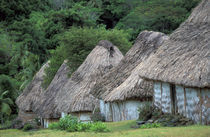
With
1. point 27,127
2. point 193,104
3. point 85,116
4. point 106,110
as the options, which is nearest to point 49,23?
point 27,127

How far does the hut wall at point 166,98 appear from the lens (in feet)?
42.0

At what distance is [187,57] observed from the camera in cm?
1172

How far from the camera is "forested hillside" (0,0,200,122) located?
3816 cm

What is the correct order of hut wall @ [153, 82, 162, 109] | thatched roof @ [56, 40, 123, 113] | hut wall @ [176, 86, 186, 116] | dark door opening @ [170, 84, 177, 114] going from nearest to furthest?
hut wall @ [176, 86, 186, 116] → dark door opening @ [170, 84, 177, 114] → hut wall @ [153, 82, 162, 109] → thatched roof @ [56, 40, 123, 113]

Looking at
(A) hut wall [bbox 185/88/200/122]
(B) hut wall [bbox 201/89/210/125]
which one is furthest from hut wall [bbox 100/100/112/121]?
(B) hut wall [bbox 201/89/210/125]

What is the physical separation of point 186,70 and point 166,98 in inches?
79.1

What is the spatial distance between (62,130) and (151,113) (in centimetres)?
349

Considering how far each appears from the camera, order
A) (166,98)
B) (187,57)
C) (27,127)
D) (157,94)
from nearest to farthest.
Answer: (187,57), (166,98), (157,94), (27,127)

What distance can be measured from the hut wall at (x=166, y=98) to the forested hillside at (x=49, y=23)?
20.6m

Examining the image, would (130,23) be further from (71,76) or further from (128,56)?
(128,56)

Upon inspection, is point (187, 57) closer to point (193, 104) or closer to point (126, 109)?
point (193, 104)

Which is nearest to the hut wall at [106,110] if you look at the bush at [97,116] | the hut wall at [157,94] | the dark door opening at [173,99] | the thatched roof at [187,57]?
the bush at [97,116]

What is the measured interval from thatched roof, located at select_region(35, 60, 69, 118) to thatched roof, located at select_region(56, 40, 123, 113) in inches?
36.6

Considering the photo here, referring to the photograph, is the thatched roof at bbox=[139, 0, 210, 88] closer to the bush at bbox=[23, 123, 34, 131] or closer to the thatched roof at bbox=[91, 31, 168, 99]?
the thatched roof at bbox=[91, 31, 168, 99]
